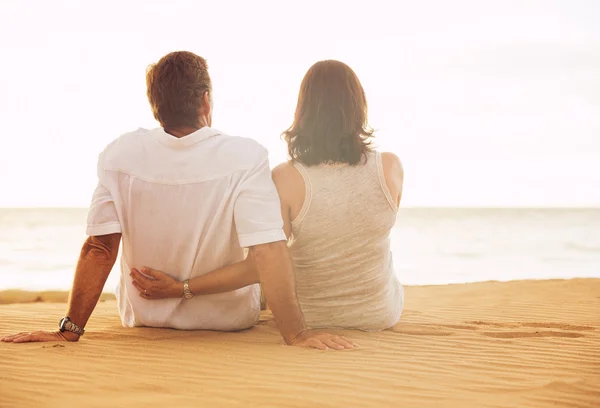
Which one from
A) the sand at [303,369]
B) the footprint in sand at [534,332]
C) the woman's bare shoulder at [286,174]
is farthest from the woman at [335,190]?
the footprint in sand at [534,332]

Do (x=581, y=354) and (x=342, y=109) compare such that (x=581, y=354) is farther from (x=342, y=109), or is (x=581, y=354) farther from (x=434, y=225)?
(x=434, y=225)

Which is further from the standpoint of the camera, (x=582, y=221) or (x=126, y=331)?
(x=582, y=221)

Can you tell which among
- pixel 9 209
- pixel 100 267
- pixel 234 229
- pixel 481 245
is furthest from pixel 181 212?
pixel 9 209

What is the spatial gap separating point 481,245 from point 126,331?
2680cm

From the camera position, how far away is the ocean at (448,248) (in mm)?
17766

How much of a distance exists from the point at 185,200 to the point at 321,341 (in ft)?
3.59

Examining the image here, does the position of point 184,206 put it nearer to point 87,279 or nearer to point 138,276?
point 138,276

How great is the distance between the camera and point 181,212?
12.8ft

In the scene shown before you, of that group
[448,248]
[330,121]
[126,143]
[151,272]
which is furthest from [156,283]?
[448,248]

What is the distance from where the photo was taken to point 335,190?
4160 mm

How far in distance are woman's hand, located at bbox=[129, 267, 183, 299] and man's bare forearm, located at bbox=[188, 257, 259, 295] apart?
98 mm

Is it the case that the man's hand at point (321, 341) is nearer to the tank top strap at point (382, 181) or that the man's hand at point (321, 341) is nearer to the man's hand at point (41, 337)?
the tank top strap at point (382, 181)

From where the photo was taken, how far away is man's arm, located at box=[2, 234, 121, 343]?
394cm

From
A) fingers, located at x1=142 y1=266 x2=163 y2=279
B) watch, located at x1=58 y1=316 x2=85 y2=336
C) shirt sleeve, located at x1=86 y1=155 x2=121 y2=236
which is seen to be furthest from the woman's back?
watch, located at x1=58 y1=316 x2=85 y2=336
